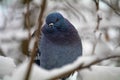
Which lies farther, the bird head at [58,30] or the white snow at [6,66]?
the bird head at [58,30]

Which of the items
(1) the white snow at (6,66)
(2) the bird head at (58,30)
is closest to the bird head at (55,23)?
(2) the bird head at (58,30)

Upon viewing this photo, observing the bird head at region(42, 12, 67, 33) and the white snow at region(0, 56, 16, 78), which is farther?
the bird head at region(42, 12, 67, 33)

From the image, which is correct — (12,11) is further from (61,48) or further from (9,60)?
(9,60)

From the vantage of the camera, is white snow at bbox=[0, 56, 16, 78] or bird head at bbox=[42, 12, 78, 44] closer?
white snow at bbox=[0, 56, 16, 78]

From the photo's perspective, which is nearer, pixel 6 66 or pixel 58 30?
pixel 6 66

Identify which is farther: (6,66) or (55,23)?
(55,23)

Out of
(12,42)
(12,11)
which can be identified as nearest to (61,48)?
(12,42)

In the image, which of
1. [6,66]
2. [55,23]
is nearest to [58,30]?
[55,23]

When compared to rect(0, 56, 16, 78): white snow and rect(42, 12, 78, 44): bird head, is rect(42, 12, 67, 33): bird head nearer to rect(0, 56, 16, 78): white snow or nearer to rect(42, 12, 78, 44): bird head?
rect(42, 12, 78, 44): bird head

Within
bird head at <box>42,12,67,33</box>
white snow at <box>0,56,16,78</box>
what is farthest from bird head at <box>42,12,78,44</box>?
white snow at <box>0,56,16,78</box>

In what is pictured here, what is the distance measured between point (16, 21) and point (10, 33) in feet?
0.75

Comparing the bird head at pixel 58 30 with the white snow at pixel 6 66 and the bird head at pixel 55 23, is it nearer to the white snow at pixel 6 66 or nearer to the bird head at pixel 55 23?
the bird head at pixel 55 23

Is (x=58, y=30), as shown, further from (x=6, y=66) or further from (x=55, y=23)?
(x=6, y=66)

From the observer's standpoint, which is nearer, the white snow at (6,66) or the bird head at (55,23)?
the white snow at (6,66)
